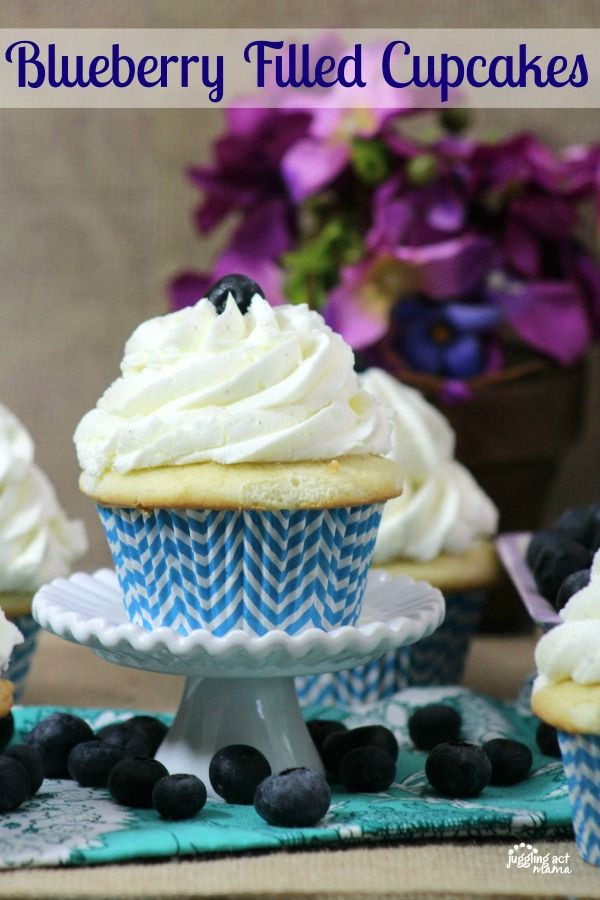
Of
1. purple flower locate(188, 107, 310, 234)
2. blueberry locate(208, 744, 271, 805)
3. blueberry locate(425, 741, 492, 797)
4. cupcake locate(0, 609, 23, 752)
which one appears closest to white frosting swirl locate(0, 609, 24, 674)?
cupcake locate(0, 609, 23, 752)

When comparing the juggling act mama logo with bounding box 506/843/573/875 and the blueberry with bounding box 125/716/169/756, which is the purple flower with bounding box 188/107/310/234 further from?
the juggling act mama logo with bounding box 506/843/573/875

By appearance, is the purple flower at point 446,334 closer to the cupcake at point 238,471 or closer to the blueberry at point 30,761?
the cupcake at point 238,471

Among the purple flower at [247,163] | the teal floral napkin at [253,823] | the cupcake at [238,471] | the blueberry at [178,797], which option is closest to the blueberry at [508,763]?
the teal floral napkin at [253,823]

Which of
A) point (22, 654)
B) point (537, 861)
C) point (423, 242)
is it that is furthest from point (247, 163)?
point (537, 861)

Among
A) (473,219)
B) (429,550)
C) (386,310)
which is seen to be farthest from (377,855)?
(473,219)

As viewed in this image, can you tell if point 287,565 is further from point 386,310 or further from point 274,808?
point 386,310
